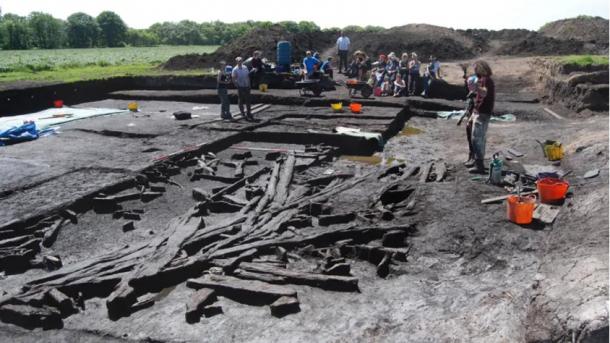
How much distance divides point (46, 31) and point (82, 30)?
833 centimetres

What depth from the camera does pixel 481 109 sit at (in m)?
9.59

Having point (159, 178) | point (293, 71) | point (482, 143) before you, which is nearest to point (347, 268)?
point (482, 143)

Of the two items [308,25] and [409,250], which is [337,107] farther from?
[308,25]

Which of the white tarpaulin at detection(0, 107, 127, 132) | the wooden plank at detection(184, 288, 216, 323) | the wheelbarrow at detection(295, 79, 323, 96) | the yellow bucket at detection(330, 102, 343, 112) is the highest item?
the wheelbarrow at detection(295, 79, 323, 96)

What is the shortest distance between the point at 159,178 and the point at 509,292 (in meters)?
7.41

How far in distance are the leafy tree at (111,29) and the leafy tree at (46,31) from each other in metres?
10.1

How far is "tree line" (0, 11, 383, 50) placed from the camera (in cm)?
8525

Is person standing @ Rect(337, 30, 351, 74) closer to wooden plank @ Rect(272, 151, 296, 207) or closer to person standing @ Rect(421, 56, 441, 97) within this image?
person standing @ Rect(421, 56, 441, 97)

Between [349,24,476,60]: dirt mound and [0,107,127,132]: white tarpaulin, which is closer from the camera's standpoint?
[0,107,127,132]: white tarpaulin

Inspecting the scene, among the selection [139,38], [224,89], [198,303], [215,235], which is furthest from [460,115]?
[139,38]

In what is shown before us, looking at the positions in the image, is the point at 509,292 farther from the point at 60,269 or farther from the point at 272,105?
the point at 272,105

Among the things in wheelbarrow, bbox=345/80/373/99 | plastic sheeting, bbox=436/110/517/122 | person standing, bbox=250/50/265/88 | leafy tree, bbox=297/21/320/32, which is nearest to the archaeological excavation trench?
plastic sheeting, bbox=436/110/517/122

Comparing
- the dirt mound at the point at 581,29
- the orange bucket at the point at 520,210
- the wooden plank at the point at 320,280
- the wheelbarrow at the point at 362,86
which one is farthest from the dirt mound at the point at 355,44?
the wooden plank at the point at 320,280

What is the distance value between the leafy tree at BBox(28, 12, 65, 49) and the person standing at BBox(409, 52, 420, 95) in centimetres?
8589
